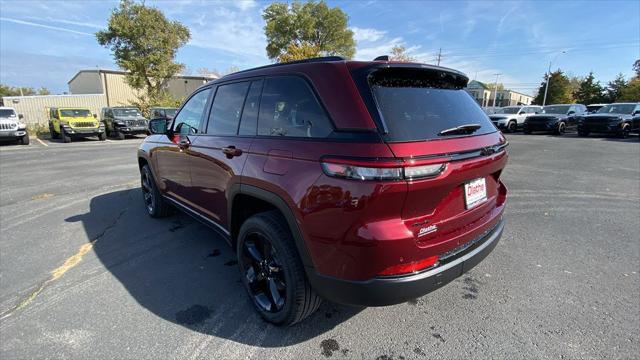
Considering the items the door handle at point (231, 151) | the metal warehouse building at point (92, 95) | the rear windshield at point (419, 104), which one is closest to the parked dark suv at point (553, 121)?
the rear windshield at point (419, 104)

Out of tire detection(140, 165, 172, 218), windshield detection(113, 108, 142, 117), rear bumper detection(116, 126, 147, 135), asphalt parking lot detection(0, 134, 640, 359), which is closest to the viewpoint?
asphalt parking lot detection(0, 134, 640, 359)

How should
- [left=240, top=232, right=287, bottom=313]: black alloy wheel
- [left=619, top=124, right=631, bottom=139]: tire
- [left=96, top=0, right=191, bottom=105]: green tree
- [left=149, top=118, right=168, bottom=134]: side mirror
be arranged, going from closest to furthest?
1. [left=240, top=232, right=287, bottom=313]: black alloy wheel
2. [left=149, top=118, right=168, bottom=134]: side mirror
3. [left=619, top=124, right=631, bottom=139]: tire
4. [left=96, top=0, right=191, bottom=105]: green tree

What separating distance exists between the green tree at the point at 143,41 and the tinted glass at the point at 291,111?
88.2 ft

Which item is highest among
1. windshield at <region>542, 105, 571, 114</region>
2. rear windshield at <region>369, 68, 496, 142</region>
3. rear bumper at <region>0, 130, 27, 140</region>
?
windshield at <region>542, 105, 571, 114</region>

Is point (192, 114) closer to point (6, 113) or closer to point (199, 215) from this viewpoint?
point (199, 215)

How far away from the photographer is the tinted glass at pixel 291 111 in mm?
1966

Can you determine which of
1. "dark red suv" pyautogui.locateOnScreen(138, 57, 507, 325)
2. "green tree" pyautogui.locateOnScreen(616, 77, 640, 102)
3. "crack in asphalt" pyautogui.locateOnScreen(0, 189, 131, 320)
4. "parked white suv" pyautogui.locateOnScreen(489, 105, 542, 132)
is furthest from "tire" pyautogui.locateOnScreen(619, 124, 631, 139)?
"green tree" pyautogui.locateOnScreen(616, 77, 640, 102)

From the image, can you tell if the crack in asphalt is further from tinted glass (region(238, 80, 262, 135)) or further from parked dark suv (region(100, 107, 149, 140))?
parked dark suv (region(100, 107, 149, 140))

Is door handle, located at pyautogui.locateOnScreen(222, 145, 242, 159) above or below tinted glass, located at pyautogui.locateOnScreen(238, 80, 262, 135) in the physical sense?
below

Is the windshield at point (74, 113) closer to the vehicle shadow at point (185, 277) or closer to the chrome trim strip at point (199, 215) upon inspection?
the vehicle shadow at point (185, 277)

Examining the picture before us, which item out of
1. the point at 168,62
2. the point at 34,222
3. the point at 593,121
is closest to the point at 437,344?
the point at 34,222

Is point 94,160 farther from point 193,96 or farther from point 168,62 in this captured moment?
point 168,62

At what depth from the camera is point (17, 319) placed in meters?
2.48

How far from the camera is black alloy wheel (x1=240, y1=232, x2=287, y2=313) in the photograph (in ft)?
7.74
